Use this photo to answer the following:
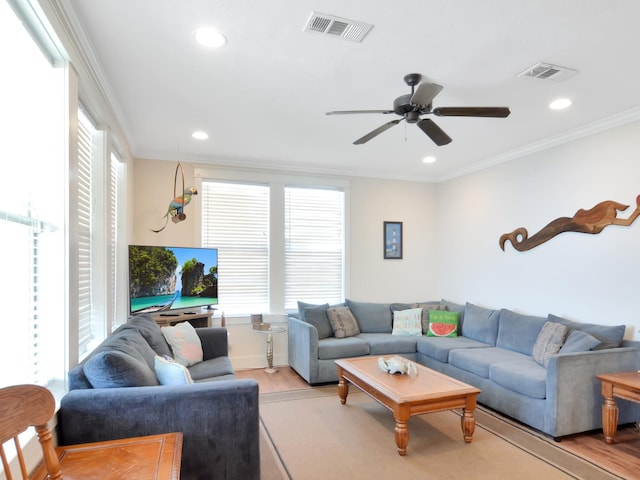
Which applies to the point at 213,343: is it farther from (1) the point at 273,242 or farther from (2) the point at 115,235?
(1) the point at 273,242

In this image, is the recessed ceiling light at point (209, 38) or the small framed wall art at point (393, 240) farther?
the small framed wall art at point (393, 240)

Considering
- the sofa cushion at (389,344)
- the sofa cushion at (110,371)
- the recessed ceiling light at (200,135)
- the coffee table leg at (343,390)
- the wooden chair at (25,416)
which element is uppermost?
the recessed ceiling light at (200,135)

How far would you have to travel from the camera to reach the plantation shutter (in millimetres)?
2555

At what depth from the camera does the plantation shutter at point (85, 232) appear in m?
2.55

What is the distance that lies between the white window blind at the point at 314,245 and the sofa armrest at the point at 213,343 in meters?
1.62

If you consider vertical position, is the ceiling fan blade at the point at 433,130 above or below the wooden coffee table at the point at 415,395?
above

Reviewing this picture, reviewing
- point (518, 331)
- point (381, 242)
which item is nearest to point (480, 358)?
point (518, 331)

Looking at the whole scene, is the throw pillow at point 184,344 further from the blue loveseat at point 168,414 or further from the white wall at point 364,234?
the white wall at point 364,234

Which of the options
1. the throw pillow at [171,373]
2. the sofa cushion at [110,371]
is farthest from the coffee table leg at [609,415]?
the sofa cushion at [110,371]

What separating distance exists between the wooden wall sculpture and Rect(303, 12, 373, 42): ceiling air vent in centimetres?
289

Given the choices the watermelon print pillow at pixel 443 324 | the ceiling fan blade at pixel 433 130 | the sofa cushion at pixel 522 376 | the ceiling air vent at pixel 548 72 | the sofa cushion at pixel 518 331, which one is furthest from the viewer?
the watermelon print pillow at pixel 443 324

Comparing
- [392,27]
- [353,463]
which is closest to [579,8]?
[392,27]

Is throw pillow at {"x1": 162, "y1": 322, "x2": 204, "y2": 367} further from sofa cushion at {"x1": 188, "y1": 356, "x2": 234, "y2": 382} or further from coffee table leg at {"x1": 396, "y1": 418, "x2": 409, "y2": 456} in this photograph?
coffee table leg at {"x1": 396, "y1": 418, "x2": 409, "y2": 456}

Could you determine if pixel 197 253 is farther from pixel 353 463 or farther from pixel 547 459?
pixel 547 459
